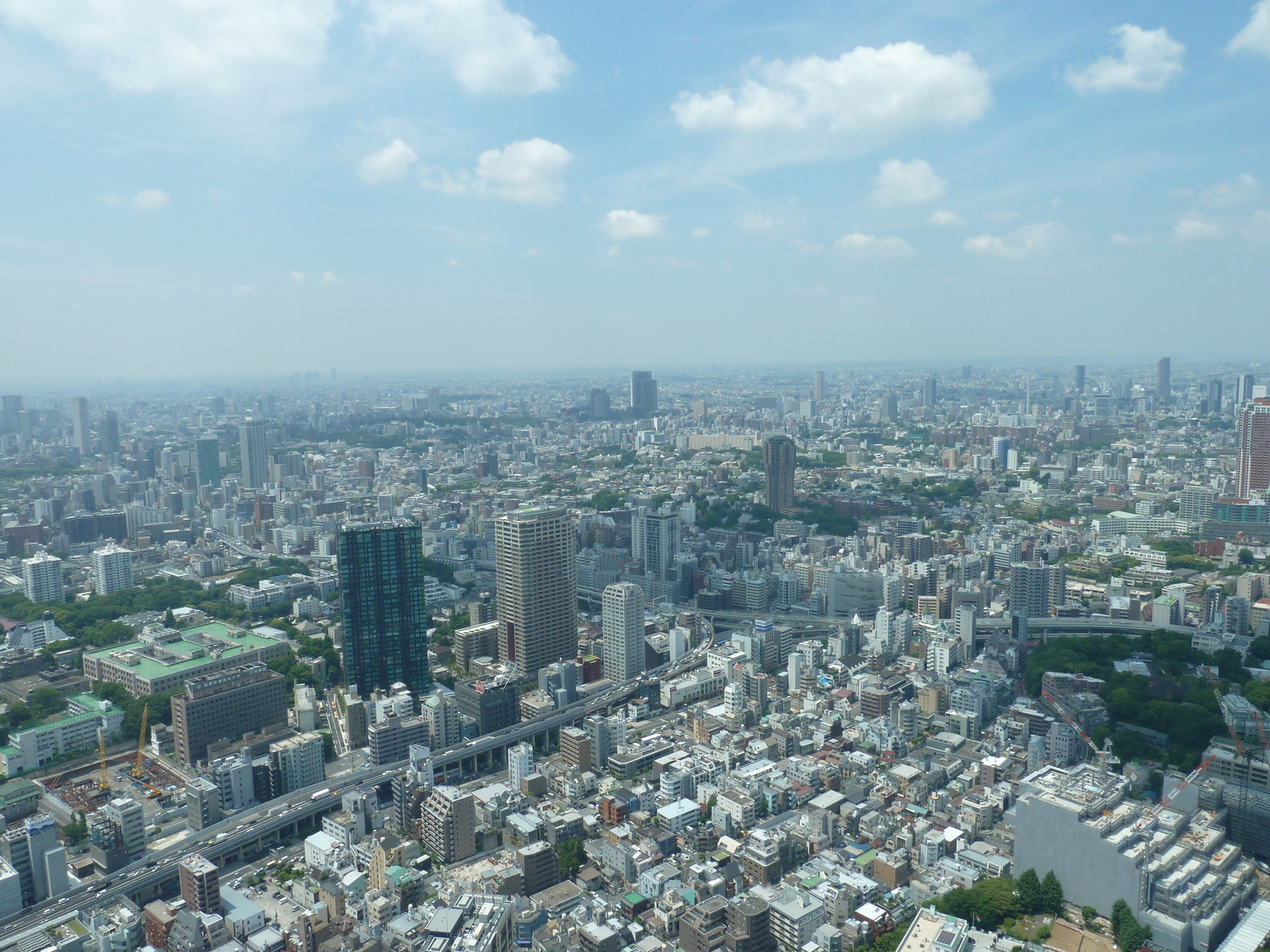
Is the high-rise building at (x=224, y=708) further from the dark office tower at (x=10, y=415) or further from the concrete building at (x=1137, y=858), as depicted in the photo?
the dark office tower at (x=10, y=415)

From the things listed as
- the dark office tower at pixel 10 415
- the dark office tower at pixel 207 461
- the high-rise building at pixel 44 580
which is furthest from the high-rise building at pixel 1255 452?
the dark office tower at pixel 10 415

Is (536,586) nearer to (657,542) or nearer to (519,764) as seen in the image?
(519,764)

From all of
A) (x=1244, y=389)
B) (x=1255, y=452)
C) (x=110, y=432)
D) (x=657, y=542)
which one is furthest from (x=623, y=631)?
(x=1244, y=389)

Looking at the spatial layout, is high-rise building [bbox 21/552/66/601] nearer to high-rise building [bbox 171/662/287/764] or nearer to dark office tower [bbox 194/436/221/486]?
high-rise building [bbox 171/662/287/764]

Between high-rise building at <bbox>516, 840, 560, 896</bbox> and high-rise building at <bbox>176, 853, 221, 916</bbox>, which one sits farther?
high-rise building at <bbox>516, 840, 560, 896</bbox>

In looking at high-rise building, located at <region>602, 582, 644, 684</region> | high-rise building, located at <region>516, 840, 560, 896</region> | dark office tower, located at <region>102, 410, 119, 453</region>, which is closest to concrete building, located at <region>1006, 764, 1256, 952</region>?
high-rise building, located at <region>516, 840, 560, 896</region>

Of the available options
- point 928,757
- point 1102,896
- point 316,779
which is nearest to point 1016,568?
point 928,757
